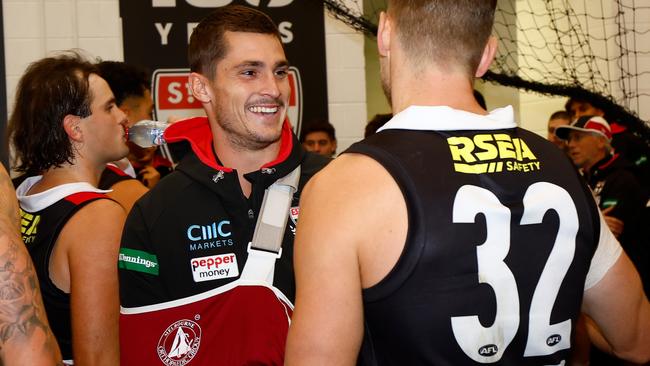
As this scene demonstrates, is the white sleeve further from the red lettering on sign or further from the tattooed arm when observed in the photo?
the red lettering on sign

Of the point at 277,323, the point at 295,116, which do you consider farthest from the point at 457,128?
the point at 295,116

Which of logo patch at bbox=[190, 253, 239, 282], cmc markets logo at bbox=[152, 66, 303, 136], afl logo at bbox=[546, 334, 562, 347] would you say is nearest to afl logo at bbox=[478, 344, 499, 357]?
afl logo at bbox=[546, 334, 562, 347]

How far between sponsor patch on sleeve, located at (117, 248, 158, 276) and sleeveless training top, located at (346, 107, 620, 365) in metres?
0.95

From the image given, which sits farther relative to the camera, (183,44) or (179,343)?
(183,44)

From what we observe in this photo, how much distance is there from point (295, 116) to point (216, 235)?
2.80 m

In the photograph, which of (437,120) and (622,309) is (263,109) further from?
(622,309)

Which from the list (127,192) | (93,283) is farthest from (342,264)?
(127,192)

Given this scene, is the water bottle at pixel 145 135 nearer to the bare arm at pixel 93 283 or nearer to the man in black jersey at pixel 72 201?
the man in black jersey at pixel 72 201

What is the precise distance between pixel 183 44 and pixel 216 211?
9.23ft

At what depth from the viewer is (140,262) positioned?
94.3 inches

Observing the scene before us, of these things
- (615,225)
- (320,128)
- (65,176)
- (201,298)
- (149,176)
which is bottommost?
(615,225)

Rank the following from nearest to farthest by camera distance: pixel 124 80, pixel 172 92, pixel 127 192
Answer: pixel 127 192 → pixel 124 80 → pixel 172 92

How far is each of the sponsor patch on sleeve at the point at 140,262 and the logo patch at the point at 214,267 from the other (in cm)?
12

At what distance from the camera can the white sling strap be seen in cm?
233
